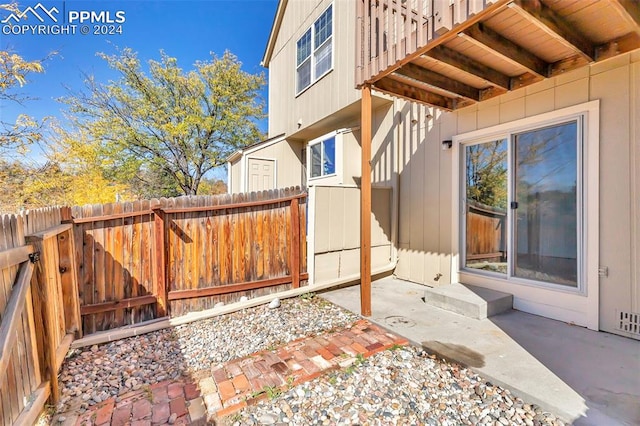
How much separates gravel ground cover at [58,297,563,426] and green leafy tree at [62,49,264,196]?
37.5 feet

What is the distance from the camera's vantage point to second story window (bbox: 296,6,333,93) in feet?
21.8

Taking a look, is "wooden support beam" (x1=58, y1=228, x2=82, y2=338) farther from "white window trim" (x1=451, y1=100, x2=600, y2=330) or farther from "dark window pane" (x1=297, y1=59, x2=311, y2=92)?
"dark window pane" (x1=297, y1=59, x2=311, y2=92)

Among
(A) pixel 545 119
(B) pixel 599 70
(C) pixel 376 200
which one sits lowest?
(C) pixel 376 200

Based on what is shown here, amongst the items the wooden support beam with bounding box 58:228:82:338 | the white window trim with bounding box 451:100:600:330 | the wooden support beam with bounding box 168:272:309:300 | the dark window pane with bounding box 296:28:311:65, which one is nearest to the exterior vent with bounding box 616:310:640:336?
the white window trim with bounding box 451:100:600:330

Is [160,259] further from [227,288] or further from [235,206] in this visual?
[235,206]

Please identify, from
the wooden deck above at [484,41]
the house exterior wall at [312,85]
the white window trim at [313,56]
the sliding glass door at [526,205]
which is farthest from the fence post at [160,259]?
the white window trim at [313,56]

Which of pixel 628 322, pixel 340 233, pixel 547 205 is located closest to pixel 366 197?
pixel 340 233

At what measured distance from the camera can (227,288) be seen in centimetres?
418

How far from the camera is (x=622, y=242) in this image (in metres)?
2.92

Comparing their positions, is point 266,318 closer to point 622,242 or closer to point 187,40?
point 622,242

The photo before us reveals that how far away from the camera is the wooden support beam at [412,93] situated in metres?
3.72

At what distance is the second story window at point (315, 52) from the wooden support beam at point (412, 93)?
3.09m

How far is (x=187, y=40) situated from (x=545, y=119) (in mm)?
13324

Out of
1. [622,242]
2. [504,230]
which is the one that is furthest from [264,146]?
[622,242]
